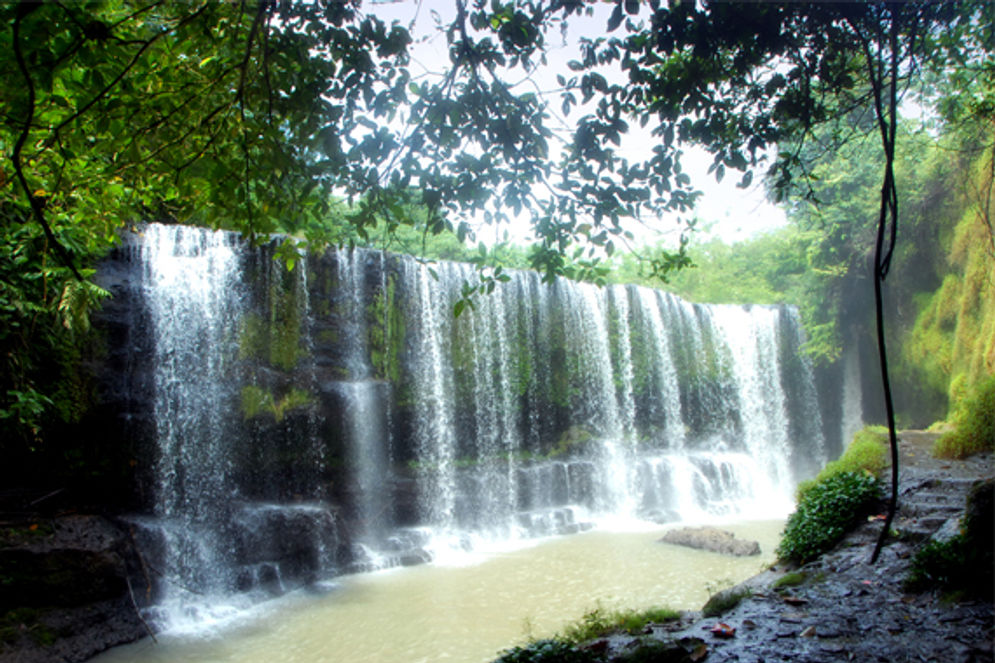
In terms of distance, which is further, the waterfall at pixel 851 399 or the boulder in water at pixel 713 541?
the waterfall at pixel 851 399

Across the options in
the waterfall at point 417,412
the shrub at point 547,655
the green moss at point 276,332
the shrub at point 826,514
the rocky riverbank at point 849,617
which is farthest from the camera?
the green moss at point 276,332

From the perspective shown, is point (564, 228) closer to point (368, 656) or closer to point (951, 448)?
point (368, 656)

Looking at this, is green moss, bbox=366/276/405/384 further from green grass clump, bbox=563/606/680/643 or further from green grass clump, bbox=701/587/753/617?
green grass clump, bbox=701/587/753/617

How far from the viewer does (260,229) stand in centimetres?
421

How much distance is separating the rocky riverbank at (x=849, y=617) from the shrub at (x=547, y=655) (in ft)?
1.78

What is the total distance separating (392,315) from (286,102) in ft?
35.6

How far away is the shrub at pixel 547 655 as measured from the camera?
11.2 feet

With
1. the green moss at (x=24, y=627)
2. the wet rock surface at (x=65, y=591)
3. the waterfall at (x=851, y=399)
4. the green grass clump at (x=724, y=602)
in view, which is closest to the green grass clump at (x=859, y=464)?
the green grass clump at (x=724, y=602)

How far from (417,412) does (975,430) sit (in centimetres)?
1054

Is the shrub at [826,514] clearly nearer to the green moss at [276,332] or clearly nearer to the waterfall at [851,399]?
the green moss at [276,332]

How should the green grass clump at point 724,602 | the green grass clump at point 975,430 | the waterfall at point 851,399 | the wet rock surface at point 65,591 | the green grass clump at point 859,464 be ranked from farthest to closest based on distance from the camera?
the waterfall at point 851,399 < the green grass clump at point 975,430 < the green grass clump at point 859,464 < the wet rock surface at point 65,591 < the green grass clump at point 724,602

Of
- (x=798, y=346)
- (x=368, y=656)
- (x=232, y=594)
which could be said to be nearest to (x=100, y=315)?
(x=232, y=594)

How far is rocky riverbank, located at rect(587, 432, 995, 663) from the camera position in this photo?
3.88 metres

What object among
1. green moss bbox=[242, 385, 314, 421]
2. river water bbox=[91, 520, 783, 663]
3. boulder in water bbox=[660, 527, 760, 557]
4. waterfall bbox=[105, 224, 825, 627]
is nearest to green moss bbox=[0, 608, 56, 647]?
river water bbox=[91, 520, 783, 663]
